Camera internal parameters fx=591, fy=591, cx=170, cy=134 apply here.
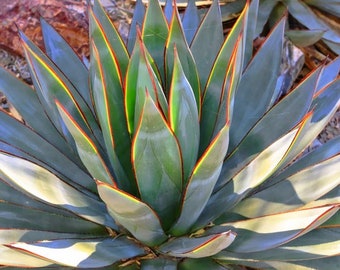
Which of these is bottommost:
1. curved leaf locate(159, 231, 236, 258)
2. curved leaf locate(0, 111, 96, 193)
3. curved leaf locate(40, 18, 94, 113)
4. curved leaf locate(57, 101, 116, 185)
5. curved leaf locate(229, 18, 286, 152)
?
curved leaf locate(159, 231, 236, 258)

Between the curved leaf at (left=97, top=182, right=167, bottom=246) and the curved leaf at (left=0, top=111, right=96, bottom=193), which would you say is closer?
the curved leaf at (left=97, top=182, right=167, bottom=246)

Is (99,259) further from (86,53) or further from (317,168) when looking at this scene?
(86,53)

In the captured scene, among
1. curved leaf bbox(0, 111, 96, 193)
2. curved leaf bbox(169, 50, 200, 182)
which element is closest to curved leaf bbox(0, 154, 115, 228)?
curved leaf bbox(0, 111, 96, 193)

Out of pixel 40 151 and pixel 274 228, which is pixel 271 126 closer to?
pixel 274 228

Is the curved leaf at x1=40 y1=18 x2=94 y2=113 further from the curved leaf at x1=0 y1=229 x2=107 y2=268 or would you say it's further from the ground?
the ground

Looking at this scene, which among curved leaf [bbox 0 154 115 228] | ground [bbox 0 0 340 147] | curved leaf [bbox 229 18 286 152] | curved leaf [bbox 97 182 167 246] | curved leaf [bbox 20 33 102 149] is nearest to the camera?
curved leaf [bbox 97 182 167 246]

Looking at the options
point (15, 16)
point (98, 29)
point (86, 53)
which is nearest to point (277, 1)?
point (86, 53)

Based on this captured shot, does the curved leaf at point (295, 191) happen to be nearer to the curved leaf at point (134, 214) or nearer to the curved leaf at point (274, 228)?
the curved leaf at point (274, 228)

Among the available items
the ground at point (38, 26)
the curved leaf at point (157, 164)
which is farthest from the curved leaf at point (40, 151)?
the ground at point (38, 26)

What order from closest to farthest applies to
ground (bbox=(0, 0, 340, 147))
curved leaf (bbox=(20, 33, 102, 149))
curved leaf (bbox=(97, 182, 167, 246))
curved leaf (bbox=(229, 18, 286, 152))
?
curved leaf (bbox=(97, 182, 167, 246)) → curved leaf (bbox=(20, 33, 102, 149)) → curved leaf (bbox=(229, 18, 286, 152)) → ground (bbox=(0, 0, 340, 147))
